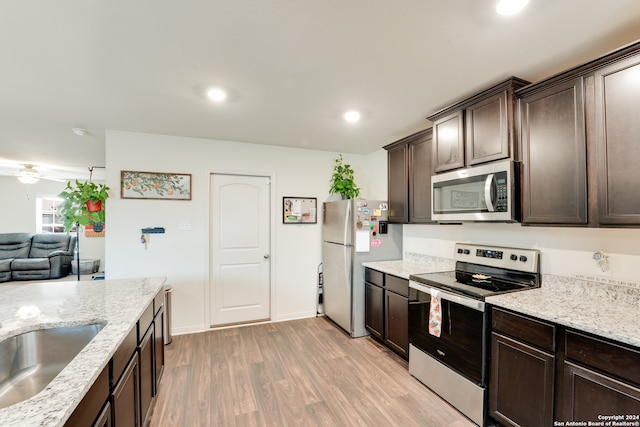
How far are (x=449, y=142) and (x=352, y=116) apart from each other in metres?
0.92

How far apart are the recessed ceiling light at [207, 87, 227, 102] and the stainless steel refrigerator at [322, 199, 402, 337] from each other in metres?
1.72

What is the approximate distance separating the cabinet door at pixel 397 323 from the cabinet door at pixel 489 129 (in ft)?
4.63

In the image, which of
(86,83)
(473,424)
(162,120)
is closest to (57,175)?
(162,120)

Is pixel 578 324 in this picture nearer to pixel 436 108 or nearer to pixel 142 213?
pixel 436 108

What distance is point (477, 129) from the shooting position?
2.22m

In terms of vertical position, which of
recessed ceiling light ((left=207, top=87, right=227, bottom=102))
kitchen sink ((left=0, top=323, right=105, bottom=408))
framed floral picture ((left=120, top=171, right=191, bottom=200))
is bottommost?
kitchen sink ((left=0, top=323, right=105, bottom=408))

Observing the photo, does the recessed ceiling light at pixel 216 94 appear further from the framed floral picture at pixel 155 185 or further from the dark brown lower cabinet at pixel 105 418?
the dark brown lower cabinet at pixel 105 418

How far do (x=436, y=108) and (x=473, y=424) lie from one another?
2444 millimetres

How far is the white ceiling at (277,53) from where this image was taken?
1.38 m

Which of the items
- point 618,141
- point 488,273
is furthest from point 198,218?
point 618,141

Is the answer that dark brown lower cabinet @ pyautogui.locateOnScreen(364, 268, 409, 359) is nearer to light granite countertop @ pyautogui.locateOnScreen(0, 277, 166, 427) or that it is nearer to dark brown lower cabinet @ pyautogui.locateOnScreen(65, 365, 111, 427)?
light granite countertop @ pyautogui.locateOnScreen(0, 277, 166, 427)

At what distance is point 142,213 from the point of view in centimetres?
331

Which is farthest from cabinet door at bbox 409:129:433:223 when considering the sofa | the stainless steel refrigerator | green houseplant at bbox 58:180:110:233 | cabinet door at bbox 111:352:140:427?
the sofa

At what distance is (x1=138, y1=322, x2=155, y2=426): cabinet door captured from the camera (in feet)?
5.59
